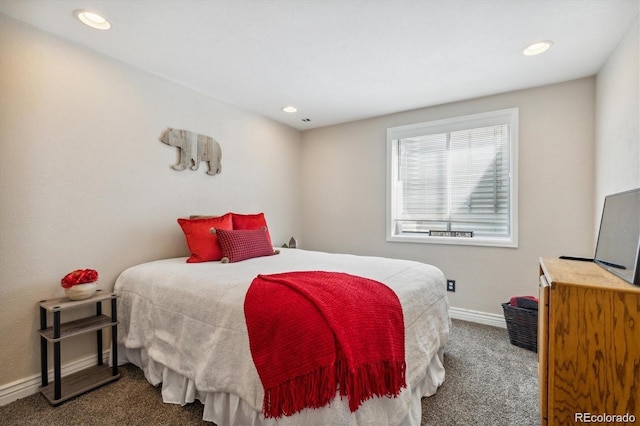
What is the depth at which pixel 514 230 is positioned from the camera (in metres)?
2.95

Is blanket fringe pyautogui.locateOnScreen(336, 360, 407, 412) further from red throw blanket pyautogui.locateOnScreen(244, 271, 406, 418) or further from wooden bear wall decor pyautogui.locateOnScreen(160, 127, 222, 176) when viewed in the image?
wooden bear wall decor pyautogui.locateOnScreen(160, 127, 222, 176)

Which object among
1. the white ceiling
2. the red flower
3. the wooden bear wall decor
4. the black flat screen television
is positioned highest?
the white ceiling

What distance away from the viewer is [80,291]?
1.94 meters

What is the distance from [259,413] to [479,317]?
2.61m

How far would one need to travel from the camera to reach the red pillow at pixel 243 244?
98.7 inches

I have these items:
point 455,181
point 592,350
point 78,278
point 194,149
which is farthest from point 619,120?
point 78,278

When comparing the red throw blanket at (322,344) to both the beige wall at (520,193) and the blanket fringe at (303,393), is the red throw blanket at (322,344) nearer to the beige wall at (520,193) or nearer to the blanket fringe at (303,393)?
the blanket fringe at (303,393)

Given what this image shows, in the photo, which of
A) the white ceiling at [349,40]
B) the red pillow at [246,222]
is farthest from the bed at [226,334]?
the white ceiling at [349,40]

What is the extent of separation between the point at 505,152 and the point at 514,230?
31.4 inches

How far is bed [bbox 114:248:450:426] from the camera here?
4.43 feet

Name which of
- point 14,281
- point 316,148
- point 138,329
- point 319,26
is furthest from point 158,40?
point 316,148

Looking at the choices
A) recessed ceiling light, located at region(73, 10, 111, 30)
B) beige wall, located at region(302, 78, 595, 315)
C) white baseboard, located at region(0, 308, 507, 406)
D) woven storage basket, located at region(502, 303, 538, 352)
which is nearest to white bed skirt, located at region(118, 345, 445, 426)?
white baseboard, located at region(0, 308, 507, 406)

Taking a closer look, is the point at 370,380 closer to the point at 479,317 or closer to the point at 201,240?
the point at 201,240

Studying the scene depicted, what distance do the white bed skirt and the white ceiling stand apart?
2.07m
